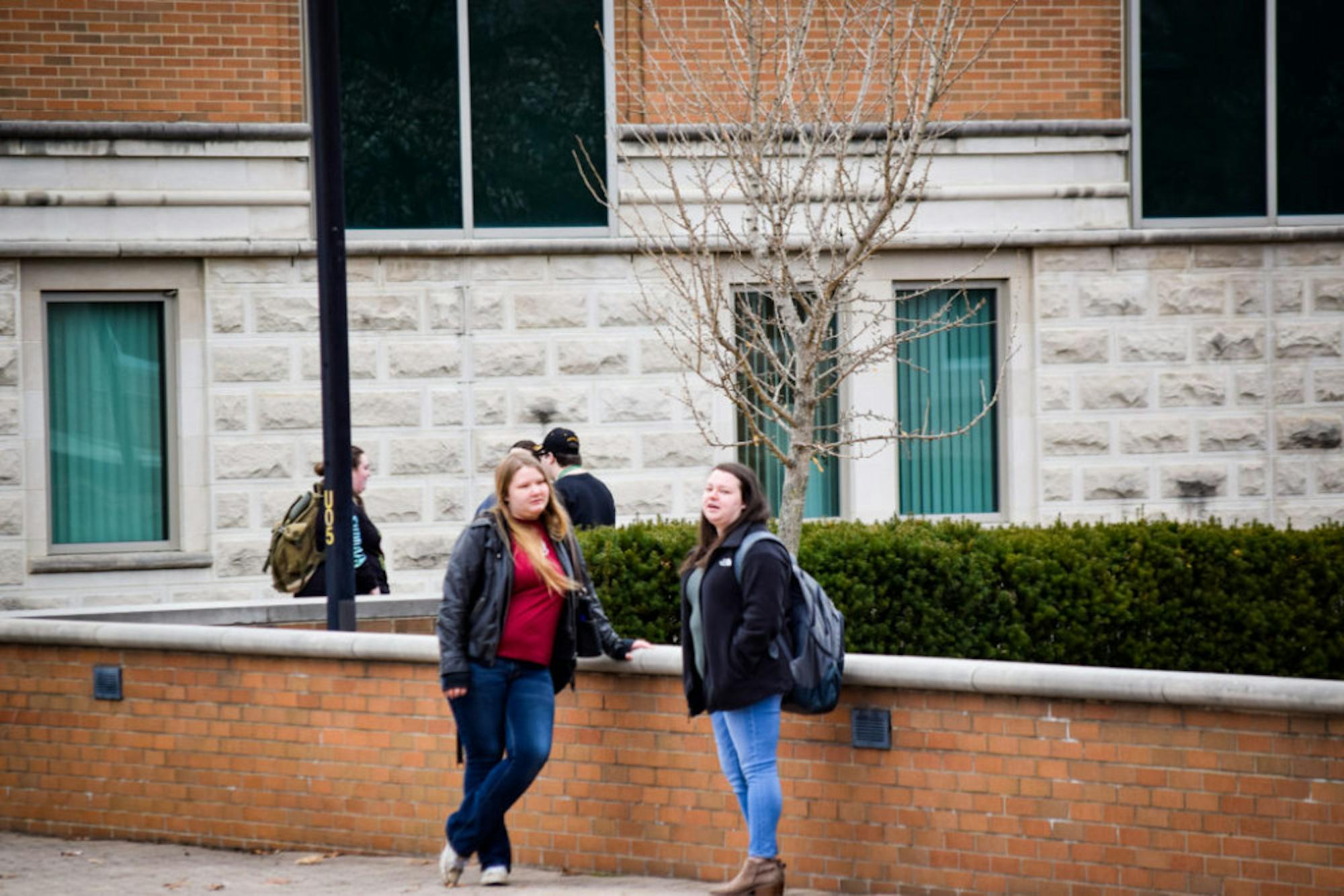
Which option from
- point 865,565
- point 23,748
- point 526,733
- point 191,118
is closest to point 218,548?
point 191,118

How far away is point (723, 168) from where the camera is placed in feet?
46.5

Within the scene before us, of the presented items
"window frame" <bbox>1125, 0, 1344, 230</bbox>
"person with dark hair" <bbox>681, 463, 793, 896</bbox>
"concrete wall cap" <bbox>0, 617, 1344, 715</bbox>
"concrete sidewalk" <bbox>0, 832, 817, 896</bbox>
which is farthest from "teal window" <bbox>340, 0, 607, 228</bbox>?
"person with dark hair" <bbox>681, 463, 793, 896</bbox>

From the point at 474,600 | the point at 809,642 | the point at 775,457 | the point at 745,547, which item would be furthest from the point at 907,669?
the point at 775,457

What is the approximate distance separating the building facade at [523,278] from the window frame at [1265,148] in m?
0.03

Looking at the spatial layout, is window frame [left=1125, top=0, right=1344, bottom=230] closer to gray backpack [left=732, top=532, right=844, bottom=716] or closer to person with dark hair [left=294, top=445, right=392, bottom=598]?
person with dark hair [left=294, top=445, right=392, bottom=598]

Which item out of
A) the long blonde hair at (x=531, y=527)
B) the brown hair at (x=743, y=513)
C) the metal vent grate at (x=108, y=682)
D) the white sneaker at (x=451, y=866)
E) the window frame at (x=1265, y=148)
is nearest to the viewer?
the brown hair at (x=743, y=513)

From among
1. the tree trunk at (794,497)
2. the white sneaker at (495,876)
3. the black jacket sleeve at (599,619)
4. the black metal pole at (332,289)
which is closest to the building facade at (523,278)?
the tree trunk at (794,497)

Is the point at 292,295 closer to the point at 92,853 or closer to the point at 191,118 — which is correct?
the point at 191,118

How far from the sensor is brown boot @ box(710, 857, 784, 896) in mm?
7031

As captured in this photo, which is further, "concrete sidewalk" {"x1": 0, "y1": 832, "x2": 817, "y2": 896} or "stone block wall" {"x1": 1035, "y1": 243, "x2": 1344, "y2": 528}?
"stone block wall" {"x1": 1035, "y1": 243, "x2": 1344, "y2": 528}

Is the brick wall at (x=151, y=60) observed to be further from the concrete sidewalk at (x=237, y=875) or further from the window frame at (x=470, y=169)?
the concrete sidewalk at (x=237, y=875)

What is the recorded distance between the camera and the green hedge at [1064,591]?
10125mm

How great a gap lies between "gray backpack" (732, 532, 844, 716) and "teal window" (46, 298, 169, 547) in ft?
28.0

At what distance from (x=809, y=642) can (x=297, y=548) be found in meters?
5.44
